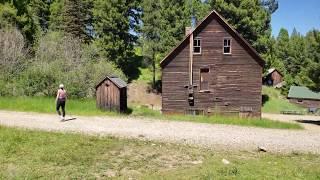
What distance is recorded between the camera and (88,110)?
96.1 feet

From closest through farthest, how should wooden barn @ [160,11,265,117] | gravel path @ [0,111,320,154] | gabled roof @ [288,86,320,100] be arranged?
gravel path @ [0,111,320,154] < wooden barn @ [160,11,265,117] < gabled roof @ [288,86,320,100]

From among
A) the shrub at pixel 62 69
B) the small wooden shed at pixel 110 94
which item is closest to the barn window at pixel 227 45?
the small wooden shed at pixel 110 94

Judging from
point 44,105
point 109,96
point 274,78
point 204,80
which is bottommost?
point 44,105

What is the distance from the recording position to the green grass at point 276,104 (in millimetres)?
59281

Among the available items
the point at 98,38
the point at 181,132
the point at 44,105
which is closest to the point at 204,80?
the point at 44,105

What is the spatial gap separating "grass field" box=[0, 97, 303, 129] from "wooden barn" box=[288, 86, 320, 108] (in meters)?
43.8

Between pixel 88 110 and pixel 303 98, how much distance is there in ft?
164

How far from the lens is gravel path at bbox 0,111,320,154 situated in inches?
741

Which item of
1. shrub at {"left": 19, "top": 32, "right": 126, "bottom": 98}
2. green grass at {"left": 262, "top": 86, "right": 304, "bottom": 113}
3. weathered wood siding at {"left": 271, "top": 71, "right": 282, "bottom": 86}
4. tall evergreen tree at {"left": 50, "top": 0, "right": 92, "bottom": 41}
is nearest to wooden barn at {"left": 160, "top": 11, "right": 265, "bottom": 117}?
shrub at {"left": 19, "top": 32, "right": 126, "bottom": 98}

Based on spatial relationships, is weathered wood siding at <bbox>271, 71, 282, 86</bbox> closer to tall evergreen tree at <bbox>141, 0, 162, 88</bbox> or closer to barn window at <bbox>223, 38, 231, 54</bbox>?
tall evergreen tree at <bbox>141, 0, 162, 88</bbox>

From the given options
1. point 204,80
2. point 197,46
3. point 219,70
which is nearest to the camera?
point 219,70

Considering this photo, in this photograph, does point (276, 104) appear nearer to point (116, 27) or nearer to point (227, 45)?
point (116, 27)

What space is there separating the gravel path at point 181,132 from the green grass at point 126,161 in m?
1.45

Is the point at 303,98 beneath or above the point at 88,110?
beneath
